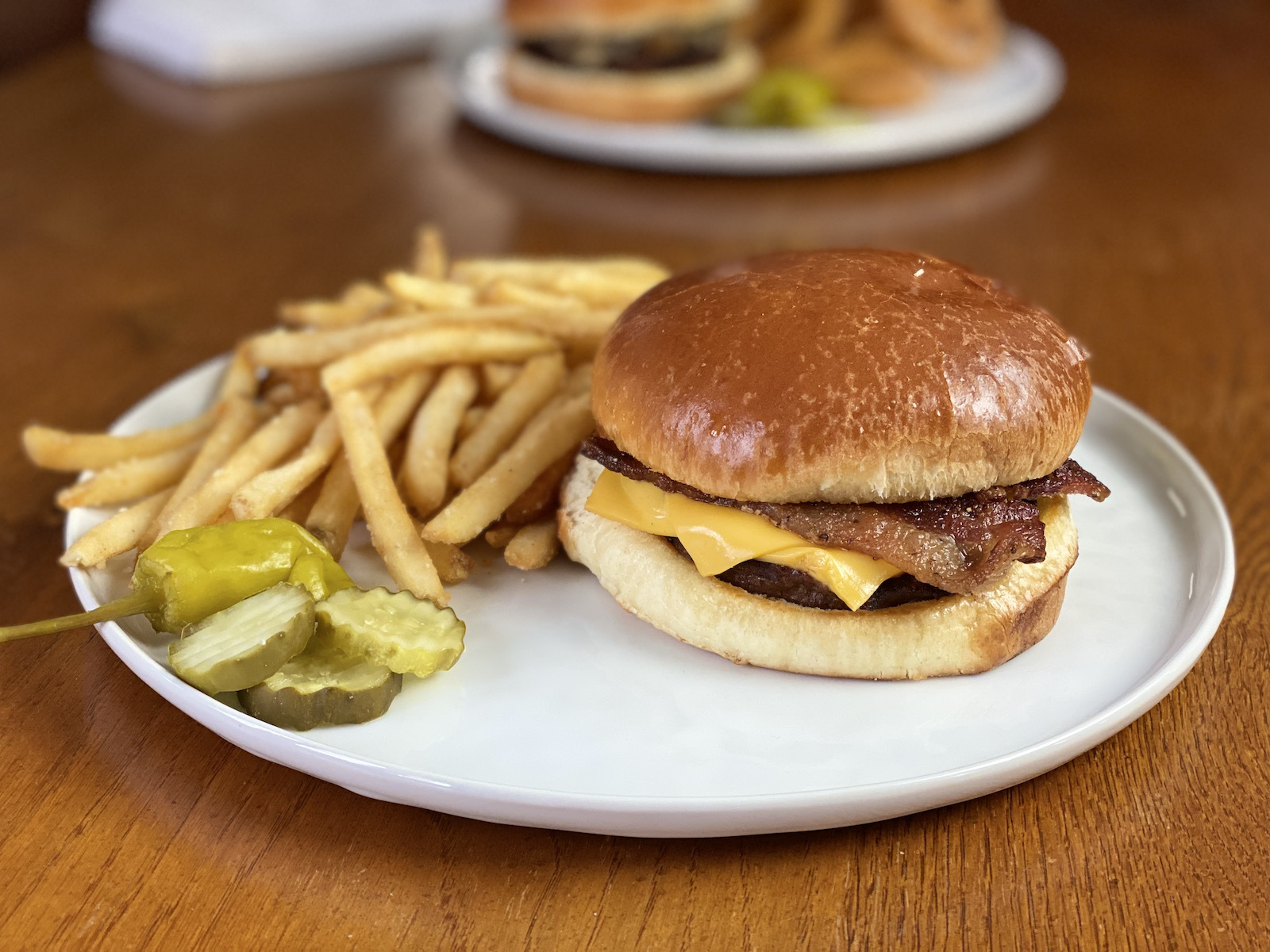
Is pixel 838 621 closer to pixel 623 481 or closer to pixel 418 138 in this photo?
pixel 623 481

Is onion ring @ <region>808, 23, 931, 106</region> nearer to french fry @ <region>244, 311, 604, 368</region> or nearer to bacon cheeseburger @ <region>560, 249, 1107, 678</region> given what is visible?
french fry @ <region>244, 311, 604, 368</region>

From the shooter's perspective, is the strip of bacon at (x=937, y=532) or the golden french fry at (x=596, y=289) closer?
the strip of bacon at (x=937, y=532)

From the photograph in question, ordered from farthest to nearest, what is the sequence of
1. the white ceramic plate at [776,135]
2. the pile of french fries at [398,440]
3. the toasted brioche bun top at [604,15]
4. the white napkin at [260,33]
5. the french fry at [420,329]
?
the white napkin at [260,33] < the toasted brioche bun top at [604,15] < the white ceramic plate at [776,135] < the french fry at [420,329] < the pile of french fries at [398,440]

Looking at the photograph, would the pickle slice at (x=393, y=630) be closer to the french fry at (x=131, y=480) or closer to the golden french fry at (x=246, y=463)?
the golden french fry at (x=246, y=463)

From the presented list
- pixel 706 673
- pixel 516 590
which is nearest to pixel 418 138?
pixel 516 590

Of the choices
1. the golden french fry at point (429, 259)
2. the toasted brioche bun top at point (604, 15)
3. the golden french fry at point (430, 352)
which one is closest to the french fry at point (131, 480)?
the golden french fry at point (430, 352)
